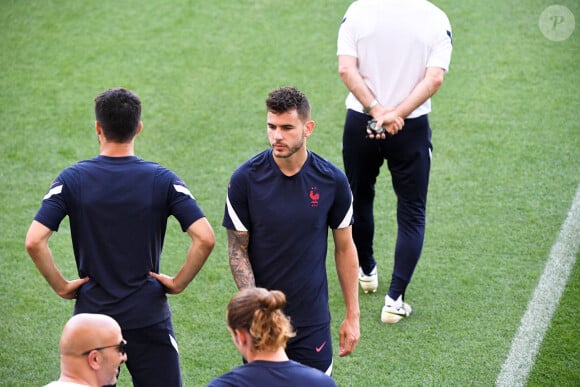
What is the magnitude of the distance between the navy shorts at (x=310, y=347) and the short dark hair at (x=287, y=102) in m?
1.01

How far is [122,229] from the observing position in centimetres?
402

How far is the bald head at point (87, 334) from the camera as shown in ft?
10.8

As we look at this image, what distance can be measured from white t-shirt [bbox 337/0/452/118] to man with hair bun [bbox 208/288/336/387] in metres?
2.64

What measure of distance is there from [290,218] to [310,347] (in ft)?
2.06

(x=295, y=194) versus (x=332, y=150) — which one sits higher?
(x=295, y=194)

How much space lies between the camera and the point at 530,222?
272 inches

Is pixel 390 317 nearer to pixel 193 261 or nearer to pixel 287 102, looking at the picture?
pixel 193 261

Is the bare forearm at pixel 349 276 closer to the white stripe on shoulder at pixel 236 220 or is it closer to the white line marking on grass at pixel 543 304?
the white stripe on shoulder at pixel 236 220

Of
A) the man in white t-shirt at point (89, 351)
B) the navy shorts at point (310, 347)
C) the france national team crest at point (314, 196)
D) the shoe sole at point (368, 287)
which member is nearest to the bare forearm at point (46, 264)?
the man in white t-shirt at point (89, 351)

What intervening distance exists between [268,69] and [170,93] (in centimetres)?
106

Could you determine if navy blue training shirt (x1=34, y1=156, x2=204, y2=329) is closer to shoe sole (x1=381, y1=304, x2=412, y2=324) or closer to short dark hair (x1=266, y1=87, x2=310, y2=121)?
short dark hair (x1=266, y1=87, x2=310, y2=121)

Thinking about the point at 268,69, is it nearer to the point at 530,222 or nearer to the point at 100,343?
the point at 530,222

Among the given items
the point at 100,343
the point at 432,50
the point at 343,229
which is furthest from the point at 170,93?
the point at 100,343

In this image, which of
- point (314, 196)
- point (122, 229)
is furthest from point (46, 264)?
point (314, 196)
